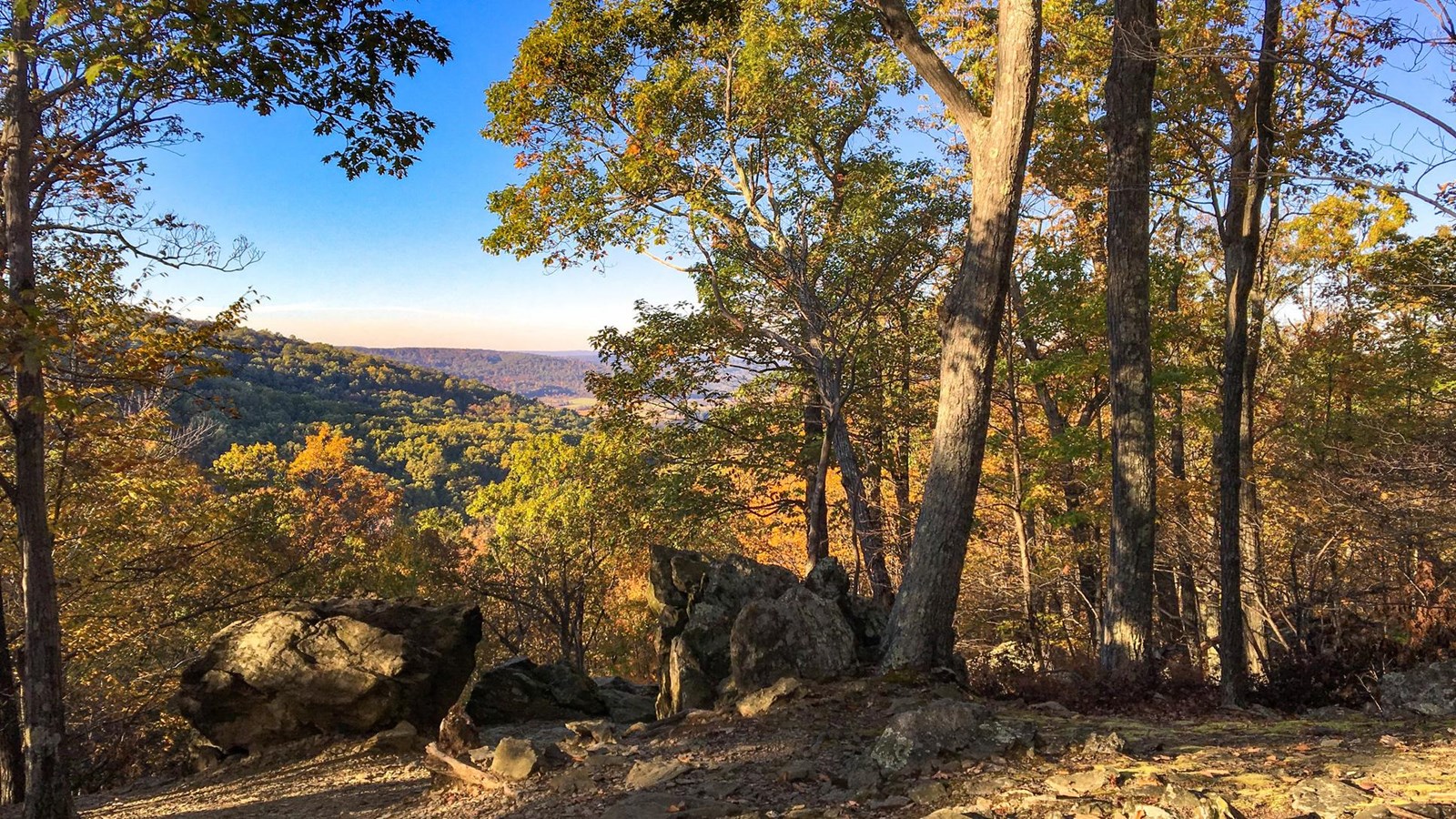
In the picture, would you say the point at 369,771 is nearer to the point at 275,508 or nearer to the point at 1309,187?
the point at 1309,187

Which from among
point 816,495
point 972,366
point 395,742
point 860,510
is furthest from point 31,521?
point 860,510

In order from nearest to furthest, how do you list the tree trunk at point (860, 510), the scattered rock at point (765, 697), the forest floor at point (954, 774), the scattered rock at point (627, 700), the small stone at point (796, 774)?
the forest floor at point (954, 774) < the small stone at point (796, 774) < the scattered rock at point (765, 697) < the scattered rock at point (627, 700) < the tree trunk at point (860, 510)

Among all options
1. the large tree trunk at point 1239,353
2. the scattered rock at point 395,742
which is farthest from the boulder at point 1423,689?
the scattered rock at point 395,742

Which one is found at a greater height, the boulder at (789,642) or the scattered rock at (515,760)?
the boulder at (789,642)

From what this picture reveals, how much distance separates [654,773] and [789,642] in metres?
2.38

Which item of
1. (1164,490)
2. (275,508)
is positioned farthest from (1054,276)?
(275,508)

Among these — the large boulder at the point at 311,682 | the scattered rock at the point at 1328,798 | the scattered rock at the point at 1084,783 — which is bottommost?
the large boulder at the point at 311,682

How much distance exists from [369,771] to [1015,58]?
9.33 metres

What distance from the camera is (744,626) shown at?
7410 mm

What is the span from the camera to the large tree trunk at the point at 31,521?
703 cm

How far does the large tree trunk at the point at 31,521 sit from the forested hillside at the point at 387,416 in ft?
100

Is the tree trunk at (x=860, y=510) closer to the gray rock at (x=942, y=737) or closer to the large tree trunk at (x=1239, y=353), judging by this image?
the large tree trunk at (x=1239, y=353)

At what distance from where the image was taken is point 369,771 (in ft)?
25.9

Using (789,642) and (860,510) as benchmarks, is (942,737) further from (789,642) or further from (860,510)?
(860,510)
